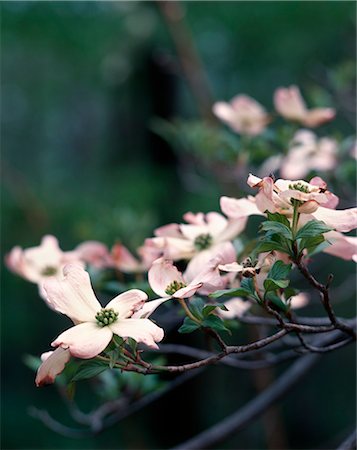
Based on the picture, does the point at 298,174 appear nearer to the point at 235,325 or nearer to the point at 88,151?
the point at 235,325

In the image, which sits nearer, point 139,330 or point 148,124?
point 139,330

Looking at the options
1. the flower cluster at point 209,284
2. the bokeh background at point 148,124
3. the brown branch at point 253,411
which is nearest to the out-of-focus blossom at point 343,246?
the flower cluster at point 209,284

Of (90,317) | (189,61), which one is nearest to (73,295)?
(90,317)

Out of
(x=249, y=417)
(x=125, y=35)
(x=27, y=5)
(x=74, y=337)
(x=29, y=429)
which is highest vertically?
(x=27, y=5)

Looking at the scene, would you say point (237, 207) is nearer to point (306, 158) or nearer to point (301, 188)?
point (301, 188)

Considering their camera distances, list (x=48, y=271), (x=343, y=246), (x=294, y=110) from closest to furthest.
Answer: (x=343, y=246) → (x=48, y=271) → (x=294, y=110)

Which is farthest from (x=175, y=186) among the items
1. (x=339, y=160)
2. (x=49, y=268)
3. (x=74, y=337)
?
(x=74, y=337)
